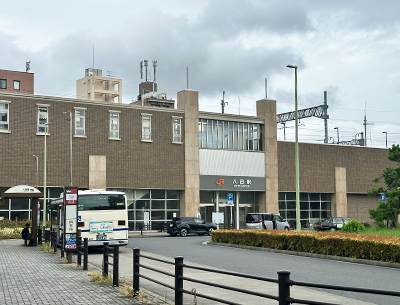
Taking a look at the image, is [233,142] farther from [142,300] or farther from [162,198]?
[142,300]

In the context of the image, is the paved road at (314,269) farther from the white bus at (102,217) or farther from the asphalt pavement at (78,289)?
the white bus at (102,217)

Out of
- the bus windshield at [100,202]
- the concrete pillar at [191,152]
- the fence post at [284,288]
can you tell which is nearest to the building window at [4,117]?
the concrete pillar at [191,152]

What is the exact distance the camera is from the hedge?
19828mm

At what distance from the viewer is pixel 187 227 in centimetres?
4556

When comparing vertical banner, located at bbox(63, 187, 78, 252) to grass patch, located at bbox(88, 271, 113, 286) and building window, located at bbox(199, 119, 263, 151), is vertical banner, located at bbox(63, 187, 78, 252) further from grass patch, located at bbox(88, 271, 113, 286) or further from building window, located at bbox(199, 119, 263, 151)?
building window, located at bbox(199, 119, 263, 151)

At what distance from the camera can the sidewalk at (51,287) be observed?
11.5 meters

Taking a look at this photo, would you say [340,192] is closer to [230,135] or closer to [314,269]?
[230,135]

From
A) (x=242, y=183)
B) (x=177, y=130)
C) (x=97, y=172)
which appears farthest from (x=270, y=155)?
(x=97, y=172)

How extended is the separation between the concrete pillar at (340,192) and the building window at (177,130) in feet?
65.0

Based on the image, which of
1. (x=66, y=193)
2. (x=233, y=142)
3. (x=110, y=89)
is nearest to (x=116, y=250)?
(x=66, y=193)

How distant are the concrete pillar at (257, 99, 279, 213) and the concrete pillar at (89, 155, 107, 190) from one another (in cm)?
1717

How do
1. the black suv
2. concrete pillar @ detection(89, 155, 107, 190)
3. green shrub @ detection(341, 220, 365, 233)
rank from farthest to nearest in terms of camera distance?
concrete pillar @ detection(89, 155, 107, 190), the black suv, green shrub @ detection(341, 220, 365, 233)

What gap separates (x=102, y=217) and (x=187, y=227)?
1943cm

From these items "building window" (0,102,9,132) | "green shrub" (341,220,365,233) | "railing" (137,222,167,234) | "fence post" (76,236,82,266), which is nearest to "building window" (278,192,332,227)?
"railing" (137,222,167,234)
